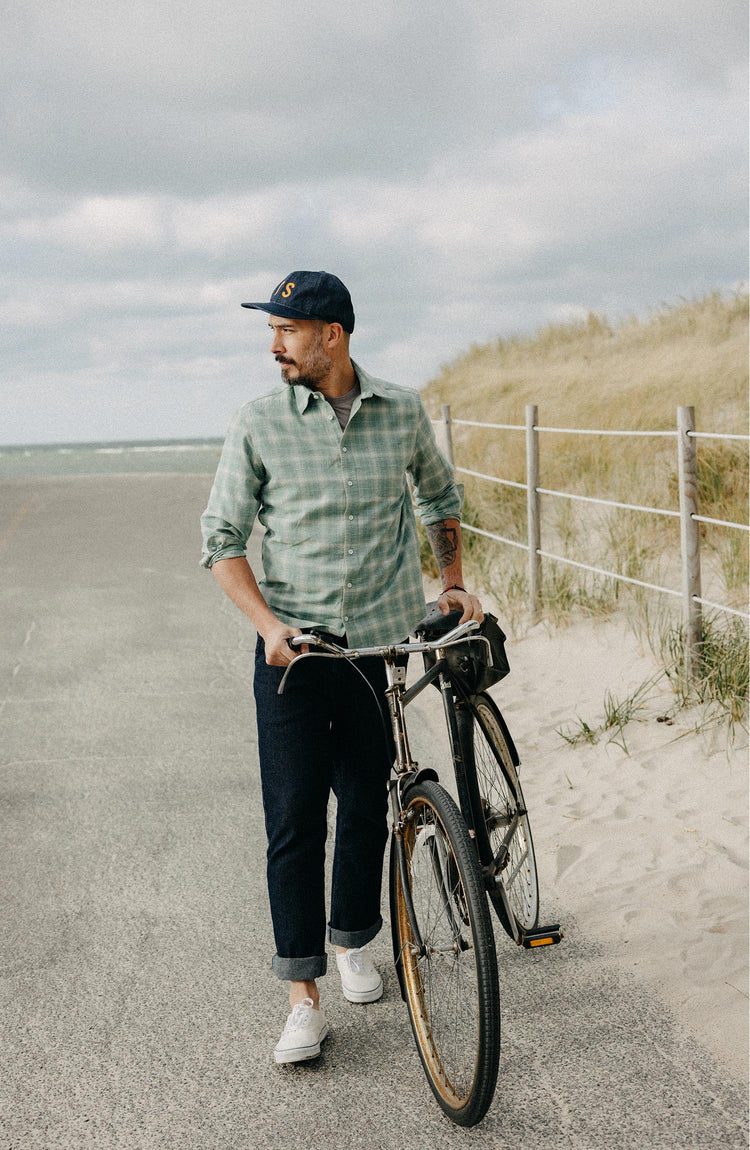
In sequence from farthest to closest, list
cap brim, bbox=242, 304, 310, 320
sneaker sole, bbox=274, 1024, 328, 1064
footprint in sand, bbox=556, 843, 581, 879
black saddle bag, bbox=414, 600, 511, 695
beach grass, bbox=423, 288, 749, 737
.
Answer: beach grass, bbox=423, 288, 749, 737 < footprint in sand, bbox=556, 843, 581, 879 < black saddle bag, bbox=414, 600, 511, 695 < sneaker sole, bbox=274, 1024, 328, 1064 < cap brim, bbox=242, 304, 310, 320

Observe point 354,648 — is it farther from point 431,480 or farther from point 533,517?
point 533,517

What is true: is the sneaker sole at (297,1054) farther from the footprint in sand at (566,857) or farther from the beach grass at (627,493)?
the beach grass at (627,493)

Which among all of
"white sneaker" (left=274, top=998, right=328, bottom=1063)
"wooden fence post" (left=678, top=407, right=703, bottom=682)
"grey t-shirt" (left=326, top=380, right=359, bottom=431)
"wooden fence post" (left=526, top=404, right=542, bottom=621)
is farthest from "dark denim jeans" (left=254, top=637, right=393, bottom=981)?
"wooden fence post" (left=526, top=404, right=542, bottom=621)

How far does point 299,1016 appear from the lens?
3.24 meters

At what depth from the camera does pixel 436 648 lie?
10.0 feet

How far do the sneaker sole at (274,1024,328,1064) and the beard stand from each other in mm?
1939

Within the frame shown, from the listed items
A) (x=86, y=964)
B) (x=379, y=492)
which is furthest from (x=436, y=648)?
(x=86, y=964)

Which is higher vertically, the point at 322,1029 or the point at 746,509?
the point at 746,509

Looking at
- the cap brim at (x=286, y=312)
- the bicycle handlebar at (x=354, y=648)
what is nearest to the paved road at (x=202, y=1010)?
the bicycle handlebar at (x=354, y=648)

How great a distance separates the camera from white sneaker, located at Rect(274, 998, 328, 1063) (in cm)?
320

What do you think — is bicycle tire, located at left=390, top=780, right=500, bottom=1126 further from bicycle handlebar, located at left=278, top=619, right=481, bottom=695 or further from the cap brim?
the cap brim

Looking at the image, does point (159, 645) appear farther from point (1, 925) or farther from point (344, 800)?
point (344, 800)

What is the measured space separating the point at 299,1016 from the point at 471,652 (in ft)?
3.96

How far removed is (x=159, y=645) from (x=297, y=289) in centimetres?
606
